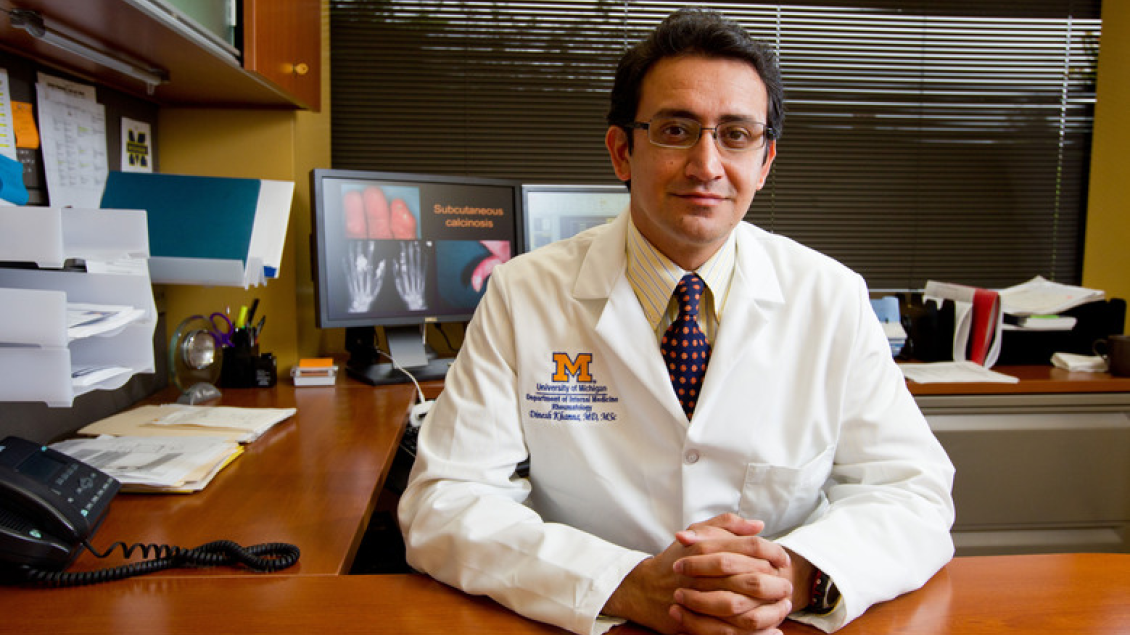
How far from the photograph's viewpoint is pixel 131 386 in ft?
6.20

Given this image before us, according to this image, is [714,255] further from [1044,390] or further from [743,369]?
[1044,390]

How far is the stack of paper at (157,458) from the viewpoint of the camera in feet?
4.10

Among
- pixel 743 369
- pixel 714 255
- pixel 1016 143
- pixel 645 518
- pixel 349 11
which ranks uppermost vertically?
pixel 349 11

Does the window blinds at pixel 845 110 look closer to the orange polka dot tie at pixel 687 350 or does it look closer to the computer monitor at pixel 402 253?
the computer monitor at pixel 402 253

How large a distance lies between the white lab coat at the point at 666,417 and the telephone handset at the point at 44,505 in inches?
16.3

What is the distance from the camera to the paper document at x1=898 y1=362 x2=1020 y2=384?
7.32 feet

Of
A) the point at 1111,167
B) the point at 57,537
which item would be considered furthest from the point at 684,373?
the point at 1111,167

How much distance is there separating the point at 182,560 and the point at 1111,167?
338 centimetres

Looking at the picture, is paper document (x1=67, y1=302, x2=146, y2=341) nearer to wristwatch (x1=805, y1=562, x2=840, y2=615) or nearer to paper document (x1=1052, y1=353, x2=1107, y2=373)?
wristwatch (x1=805, y1=562, x2=840, y2=615)

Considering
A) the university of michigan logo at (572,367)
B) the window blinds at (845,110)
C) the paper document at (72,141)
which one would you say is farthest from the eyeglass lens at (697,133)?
the window blinds at (845,110)

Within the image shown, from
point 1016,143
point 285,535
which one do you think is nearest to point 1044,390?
point 1016,143

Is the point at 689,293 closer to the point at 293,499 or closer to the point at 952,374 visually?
the point at 293,499

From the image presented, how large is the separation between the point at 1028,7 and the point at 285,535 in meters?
3.26

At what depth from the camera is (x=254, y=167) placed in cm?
228
